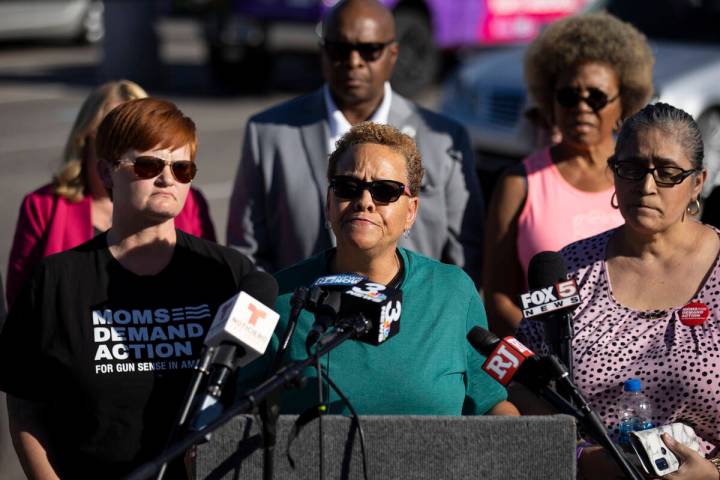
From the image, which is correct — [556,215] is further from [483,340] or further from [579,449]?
[483,340]

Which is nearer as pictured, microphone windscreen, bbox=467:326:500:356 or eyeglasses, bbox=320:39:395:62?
microphone windscreen, bbox=467:326:500:356

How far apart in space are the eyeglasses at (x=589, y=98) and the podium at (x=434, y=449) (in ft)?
7.15

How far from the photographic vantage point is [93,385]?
339 cm

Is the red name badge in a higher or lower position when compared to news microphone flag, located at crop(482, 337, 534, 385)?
lower

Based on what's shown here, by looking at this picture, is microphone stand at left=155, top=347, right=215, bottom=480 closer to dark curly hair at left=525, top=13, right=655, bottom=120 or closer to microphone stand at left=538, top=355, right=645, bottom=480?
Result: microphone stand at left=538, top=355, right=645, bottom=480

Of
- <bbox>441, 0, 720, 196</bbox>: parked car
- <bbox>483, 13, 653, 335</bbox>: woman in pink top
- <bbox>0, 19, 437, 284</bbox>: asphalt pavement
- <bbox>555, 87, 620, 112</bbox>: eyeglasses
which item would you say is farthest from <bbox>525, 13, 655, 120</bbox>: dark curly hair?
<bbox>0, 19, 437, 284</bbox>: asphalt pavement

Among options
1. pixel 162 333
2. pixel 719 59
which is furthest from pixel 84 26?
pixel 162 333

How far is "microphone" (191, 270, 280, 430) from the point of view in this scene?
258 centimetres

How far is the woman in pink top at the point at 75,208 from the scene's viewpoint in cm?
447

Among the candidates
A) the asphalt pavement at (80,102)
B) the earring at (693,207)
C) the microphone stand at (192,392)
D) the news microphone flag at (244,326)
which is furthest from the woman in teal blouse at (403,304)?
the asphalt pavement at (80,102)

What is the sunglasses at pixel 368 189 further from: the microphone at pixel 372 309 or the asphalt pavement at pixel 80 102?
the asphalt pavement at pixel 80 102

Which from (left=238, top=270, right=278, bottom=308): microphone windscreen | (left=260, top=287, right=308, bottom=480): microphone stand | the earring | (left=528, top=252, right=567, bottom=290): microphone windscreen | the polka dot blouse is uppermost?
(left=238, top=270, right=278, bottom=308): microphone windscreen

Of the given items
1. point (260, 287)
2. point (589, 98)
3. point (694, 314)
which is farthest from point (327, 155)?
point (260, 287)

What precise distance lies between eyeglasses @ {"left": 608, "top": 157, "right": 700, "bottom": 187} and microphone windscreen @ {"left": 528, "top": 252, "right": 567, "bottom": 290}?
0.49m
